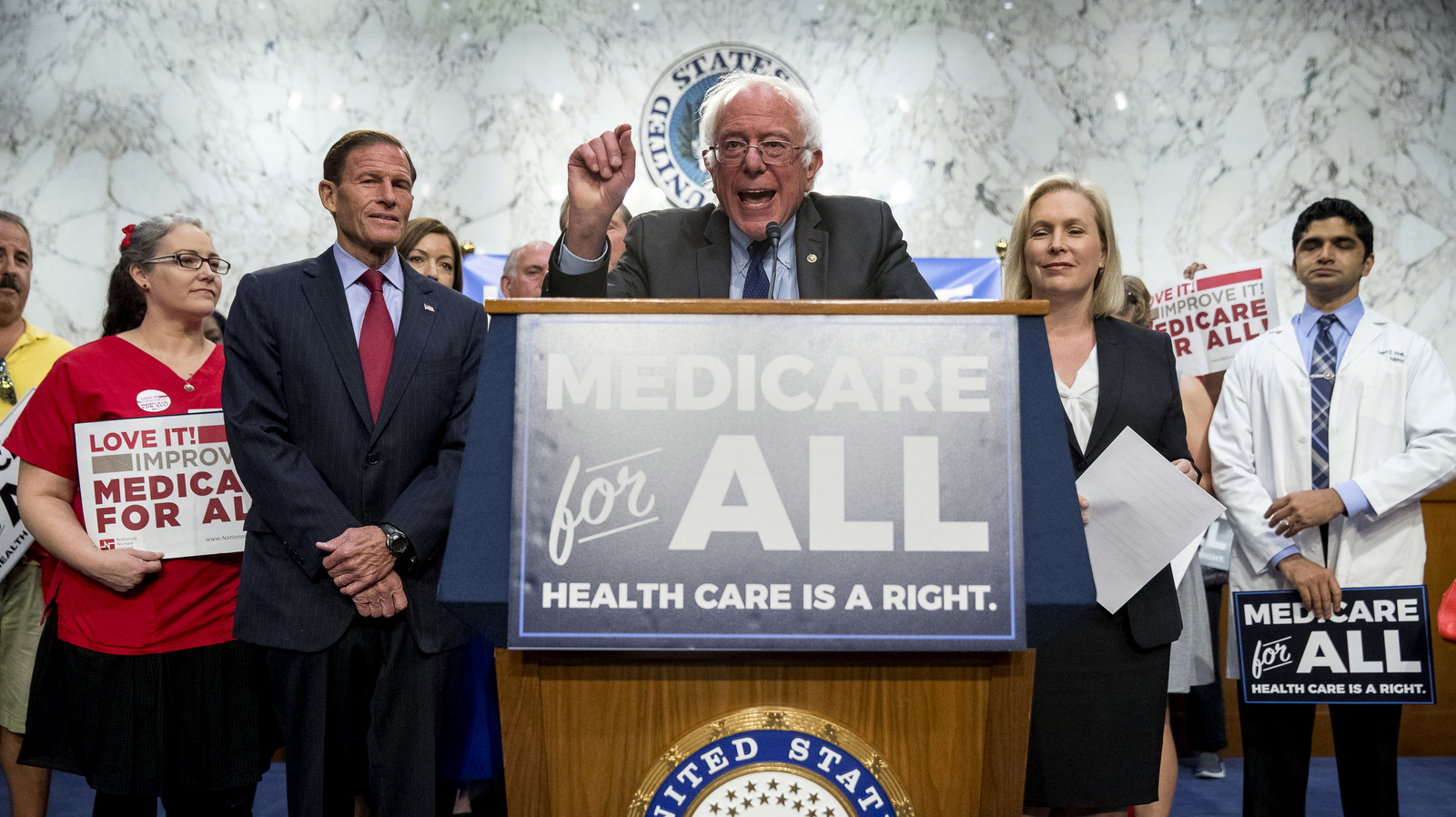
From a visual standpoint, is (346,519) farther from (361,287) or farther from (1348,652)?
(1348,652)

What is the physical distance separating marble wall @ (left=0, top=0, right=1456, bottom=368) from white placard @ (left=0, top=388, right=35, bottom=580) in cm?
229

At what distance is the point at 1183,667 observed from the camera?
2.95m

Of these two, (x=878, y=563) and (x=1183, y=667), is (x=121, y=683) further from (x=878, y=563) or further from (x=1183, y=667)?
(x=1183, y=667)

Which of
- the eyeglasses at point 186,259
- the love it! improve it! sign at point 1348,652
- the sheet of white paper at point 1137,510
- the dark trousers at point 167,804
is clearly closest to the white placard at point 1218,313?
the love it! improve it! sign at point 1348,652

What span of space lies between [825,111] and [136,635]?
11.9 feet

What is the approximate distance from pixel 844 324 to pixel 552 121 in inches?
154

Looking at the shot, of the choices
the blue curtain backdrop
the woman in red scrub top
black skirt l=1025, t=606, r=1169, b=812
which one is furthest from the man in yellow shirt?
black skirt l=1025, t=606, r=1169, b=812

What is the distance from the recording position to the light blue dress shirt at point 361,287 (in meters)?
1.90

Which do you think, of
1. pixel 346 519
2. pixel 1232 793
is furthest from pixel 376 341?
pixel 1232 793

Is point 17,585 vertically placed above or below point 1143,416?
below

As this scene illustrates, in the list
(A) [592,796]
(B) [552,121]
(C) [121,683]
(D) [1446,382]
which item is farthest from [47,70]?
(D) [1446,382]

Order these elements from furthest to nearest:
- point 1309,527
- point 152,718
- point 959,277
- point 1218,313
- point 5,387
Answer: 1. point 959,277
2. point 1218,313
3. point 5,387
4. point 1309,527
5. point 152,718

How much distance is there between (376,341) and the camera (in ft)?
6.17

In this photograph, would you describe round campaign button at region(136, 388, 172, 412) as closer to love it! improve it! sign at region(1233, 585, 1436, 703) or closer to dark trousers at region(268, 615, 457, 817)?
dark trousers at region(268, 615, 457, 817)
